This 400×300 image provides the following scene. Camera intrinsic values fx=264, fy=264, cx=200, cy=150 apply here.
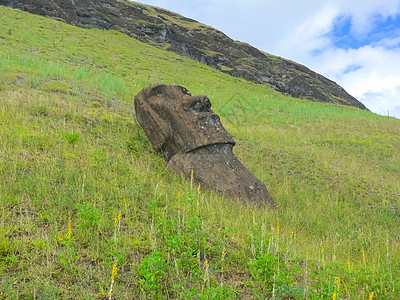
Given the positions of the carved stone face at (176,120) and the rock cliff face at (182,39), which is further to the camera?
the rock cliff face at (182,39)

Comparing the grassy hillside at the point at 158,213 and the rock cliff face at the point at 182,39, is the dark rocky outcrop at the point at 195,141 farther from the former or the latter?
the rock cliff face at the point at 182,39

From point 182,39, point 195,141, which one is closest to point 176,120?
point 195,141


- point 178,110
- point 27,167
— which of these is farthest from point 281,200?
point 27,167

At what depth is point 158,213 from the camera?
355cm

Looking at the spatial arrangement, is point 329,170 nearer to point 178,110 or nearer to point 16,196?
point 178,110

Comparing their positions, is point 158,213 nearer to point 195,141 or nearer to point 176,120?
point 195,141

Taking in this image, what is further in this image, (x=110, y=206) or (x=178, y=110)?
(x=178, y=110)

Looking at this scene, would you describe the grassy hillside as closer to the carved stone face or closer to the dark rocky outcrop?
the dark rocky outcrop

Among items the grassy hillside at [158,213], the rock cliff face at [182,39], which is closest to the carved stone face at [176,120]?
the grassy hillside at [158,213]

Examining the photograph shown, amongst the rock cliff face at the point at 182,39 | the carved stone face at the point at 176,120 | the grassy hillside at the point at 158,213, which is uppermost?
the rock cliff face at the point at 182,39

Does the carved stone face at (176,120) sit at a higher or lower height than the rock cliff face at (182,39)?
lower

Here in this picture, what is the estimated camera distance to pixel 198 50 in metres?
55.7

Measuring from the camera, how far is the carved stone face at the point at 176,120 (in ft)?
23.5

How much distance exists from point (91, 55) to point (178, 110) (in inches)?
745
